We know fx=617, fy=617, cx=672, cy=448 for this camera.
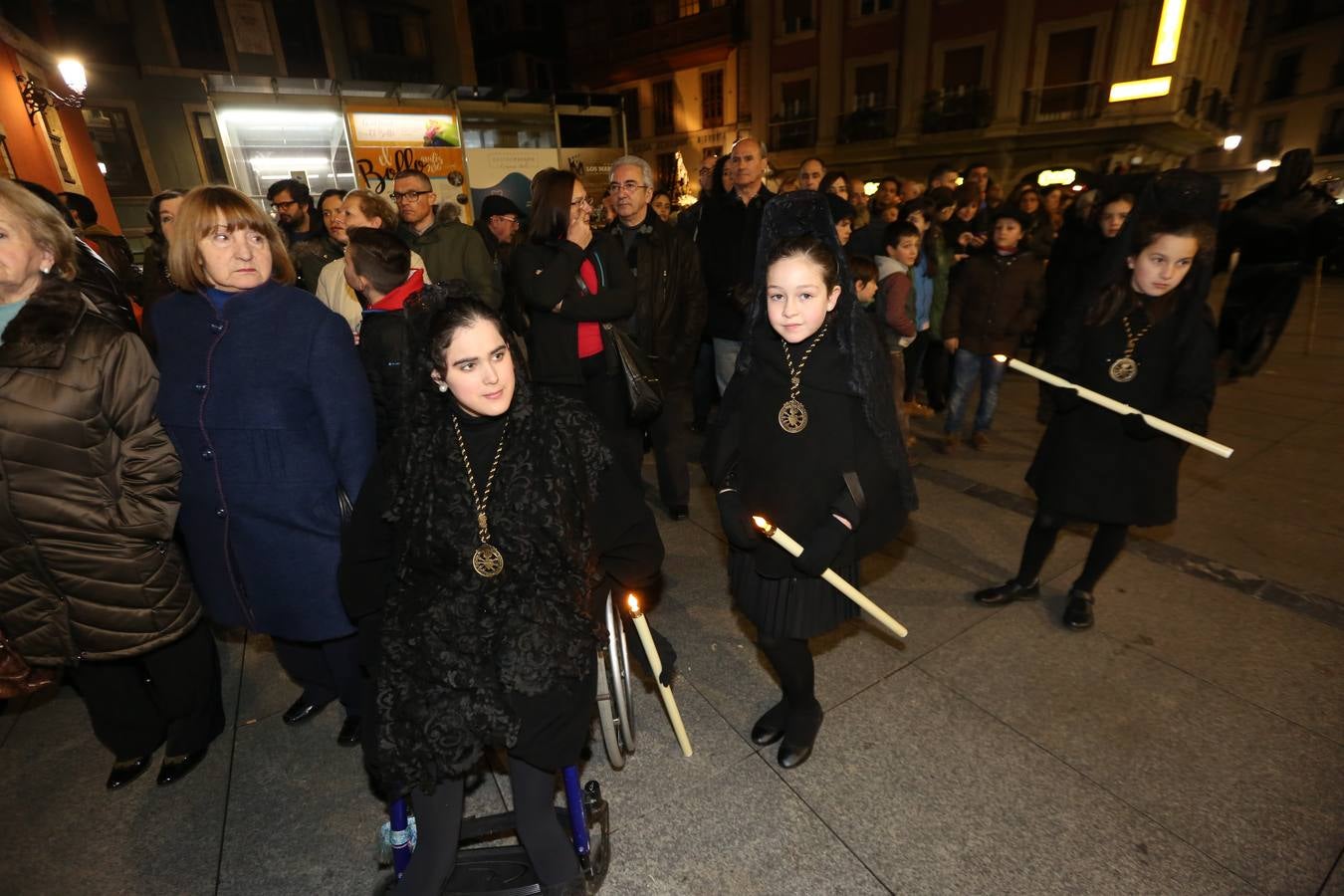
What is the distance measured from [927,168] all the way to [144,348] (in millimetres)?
25805

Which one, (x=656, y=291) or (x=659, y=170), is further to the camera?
(x=659, y=170)

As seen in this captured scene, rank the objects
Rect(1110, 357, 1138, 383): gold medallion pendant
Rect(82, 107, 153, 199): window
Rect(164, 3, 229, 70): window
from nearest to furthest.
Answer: Rect(1110, 357, 1138, 383): gold medallion pendant
Rect(82, 107, 153, 199): window
Rect(164, 3, 229, 70): window

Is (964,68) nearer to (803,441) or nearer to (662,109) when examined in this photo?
(662,109)

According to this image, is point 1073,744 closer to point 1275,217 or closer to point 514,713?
point 514,713

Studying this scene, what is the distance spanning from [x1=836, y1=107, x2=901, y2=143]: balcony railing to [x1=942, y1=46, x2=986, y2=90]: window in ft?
6.14

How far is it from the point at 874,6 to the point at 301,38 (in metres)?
19.2

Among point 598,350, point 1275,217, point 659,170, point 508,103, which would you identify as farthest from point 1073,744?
point 659,170

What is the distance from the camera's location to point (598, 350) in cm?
376

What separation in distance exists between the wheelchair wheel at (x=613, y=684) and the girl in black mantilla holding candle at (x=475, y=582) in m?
0.20

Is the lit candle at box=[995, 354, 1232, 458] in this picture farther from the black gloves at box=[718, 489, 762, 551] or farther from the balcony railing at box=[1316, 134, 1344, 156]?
the balcony railing at box=[1316, 134, 1344, 156]

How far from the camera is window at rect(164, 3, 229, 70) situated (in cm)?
1606

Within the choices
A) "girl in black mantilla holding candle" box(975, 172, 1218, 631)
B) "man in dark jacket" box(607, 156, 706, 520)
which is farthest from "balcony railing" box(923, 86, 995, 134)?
"girl in black mantilla holding candle" box(975, 172, 1218, 631)

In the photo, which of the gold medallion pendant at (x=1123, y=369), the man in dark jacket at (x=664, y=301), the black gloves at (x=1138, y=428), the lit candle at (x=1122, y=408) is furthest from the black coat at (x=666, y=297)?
the black gloves at (x=1138, y=428)

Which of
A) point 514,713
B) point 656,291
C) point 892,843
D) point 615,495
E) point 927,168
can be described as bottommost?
point 892,843
